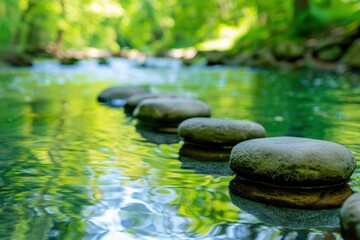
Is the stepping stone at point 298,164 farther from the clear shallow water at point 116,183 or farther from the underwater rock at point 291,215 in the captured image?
the underwater rock at point 291,215

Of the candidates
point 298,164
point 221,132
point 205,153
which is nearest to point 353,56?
point 221,132

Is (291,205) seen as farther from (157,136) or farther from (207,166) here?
(157,136)

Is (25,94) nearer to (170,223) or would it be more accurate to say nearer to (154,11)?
(170,223)

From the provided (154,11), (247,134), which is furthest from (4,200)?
(154,11)

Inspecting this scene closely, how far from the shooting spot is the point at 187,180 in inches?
92.5

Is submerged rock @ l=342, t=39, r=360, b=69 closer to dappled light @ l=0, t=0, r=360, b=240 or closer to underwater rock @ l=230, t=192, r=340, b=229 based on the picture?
dappled light @ l=0, t=0, r=360, b=240

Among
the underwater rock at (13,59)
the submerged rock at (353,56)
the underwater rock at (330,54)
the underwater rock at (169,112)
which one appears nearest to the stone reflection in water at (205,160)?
the underwater rock at (169,112)

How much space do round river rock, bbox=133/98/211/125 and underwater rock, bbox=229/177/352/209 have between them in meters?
1.82

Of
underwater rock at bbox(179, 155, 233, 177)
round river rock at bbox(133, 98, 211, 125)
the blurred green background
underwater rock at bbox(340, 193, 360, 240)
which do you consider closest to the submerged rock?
the blurred green background

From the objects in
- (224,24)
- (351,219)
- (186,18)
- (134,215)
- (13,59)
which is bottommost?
(134,215)

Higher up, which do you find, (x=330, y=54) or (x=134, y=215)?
(x=330, y=54)

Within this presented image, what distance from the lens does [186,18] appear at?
21.8 metres

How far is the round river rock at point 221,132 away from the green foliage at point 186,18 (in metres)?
10.1

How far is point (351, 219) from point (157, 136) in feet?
7.31
